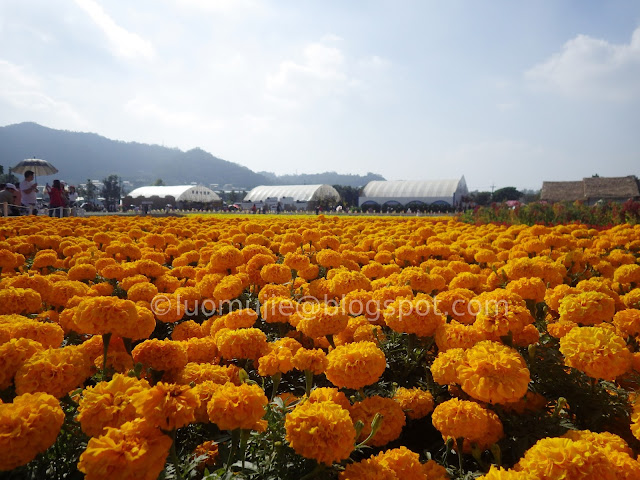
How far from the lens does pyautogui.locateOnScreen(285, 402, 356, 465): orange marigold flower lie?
4.15ft

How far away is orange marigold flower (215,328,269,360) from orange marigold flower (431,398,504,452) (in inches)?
35.0

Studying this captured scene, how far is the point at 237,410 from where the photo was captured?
1.30 m

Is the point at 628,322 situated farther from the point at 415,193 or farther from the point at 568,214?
the point at 415,193

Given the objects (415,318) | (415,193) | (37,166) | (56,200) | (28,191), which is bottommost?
(415,318)

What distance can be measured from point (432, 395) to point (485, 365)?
568 mm

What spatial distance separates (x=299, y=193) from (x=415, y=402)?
73969mm

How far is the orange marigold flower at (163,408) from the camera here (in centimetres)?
117

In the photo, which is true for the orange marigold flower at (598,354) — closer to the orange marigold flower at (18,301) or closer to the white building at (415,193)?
the orange marigold flower at (18,301)

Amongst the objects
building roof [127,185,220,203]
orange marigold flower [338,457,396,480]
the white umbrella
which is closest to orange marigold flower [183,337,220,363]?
orange marigold flower [338,457,396,480]

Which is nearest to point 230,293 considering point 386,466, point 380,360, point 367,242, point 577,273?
point 380,360

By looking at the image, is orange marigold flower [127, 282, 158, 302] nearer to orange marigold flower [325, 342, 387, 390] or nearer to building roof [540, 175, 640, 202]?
orange marigold flower [325, 342, 387, 390]

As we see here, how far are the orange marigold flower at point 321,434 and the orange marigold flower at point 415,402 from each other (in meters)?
0.66

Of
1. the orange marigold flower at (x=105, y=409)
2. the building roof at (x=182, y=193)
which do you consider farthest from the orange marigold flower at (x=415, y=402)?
the building roof at (x=182, y=193)

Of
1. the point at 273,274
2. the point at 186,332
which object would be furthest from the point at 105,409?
the point at 273,274
